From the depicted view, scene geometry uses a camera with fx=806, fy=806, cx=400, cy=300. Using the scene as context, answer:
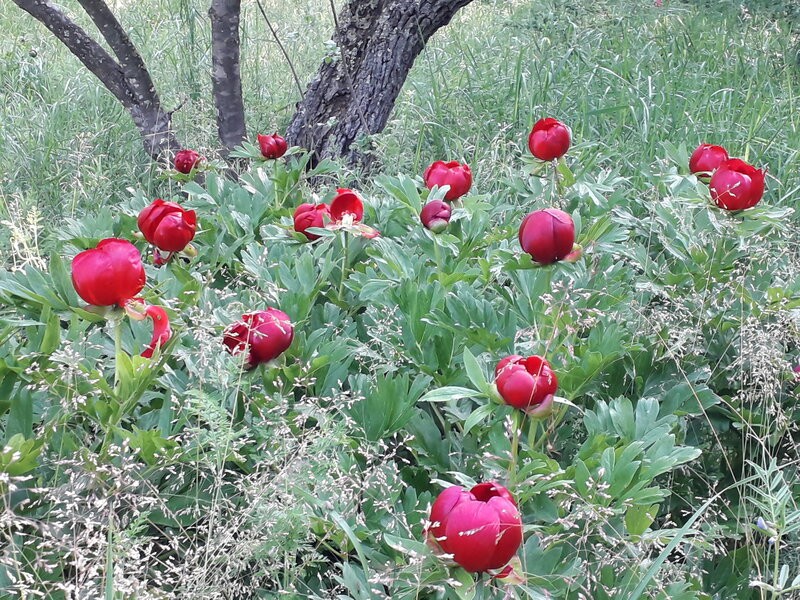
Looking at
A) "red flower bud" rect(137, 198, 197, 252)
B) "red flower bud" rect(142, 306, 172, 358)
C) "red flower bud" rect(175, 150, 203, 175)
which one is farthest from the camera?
"red flower bud" rect(175, 150, 203, 175)

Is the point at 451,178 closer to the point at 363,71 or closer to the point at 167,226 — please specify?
the point at 167,226

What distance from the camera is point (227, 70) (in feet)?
8.94

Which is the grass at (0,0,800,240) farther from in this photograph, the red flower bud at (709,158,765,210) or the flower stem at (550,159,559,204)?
the red flower bud at (709,158,765,210)

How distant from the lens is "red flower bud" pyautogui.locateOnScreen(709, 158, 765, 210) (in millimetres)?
1565

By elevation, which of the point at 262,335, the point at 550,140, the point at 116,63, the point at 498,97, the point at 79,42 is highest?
the point at 79,42

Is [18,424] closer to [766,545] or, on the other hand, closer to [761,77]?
[766,545]

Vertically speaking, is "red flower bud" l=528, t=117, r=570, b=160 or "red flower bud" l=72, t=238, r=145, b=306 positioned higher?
"red flower bud" l=72, t=238, r=145, b=306

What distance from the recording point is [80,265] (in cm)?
107

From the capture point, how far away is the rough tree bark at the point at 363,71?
293cm

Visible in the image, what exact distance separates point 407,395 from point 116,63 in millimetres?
2200

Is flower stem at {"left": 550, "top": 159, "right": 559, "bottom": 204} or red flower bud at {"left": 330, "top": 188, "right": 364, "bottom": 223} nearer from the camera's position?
red flower bud at {"left": 330, "top": 188, "right": 364, "bottom": 223}

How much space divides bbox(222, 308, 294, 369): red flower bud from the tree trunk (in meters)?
1.77

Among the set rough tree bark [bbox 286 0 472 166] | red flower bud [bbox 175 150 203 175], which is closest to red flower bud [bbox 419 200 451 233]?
red flower bud [bbox 175 150 203 175]

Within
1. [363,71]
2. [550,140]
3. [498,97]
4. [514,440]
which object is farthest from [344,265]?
[498,97]
